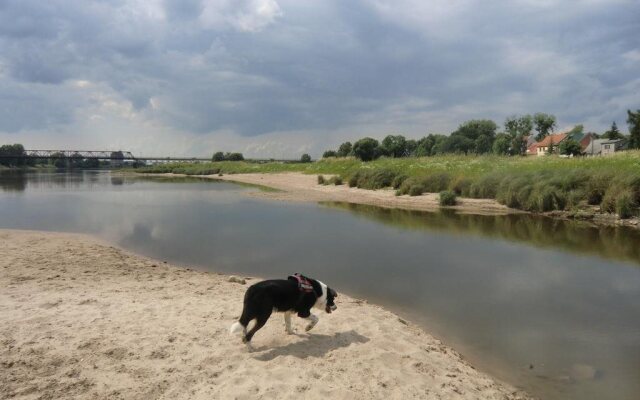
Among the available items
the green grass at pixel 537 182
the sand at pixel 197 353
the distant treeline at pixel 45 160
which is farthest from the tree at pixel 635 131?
the distant treeline at pixel 45 160

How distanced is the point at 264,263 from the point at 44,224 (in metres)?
13.6

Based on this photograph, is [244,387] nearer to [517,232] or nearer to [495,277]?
[495,277]

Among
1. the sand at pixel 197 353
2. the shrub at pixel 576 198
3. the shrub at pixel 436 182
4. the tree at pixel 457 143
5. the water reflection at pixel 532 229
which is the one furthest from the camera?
the tree at pixel 457 143

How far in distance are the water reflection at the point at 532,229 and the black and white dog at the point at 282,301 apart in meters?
11.9

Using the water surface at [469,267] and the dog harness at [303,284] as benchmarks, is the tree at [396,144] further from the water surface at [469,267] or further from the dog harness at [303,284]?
the dog harness at [303,284]

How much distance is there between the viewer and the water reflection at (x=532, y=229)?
1540 cm

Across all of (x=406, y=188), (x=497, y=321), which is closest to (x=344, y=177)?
(x=406, y=188)

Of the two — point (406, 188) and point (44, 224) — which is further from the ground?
point (406, 188)

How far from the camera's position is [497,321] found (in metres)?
8.41

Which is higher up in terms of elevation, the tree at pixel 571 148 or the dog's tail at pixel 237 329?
the tree at pixel 571 148

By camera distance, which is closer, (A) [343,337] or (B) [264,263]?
(A) [343,337]

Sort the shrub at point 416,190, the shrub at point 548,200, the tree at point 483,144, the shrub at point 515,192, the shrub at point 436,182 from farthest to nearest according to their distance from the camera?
the tree at point 483,144, the shrub at point 436,182, the shrub at point 416,190, the shrub at point 515,192, the shrub at point 548,200

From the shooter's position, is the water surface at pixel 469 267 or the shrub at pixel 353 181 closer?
the water surface at pixel 469 267

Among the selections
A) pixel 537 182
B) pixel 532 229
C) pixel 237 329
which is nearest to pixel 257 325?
pixel 237 329
